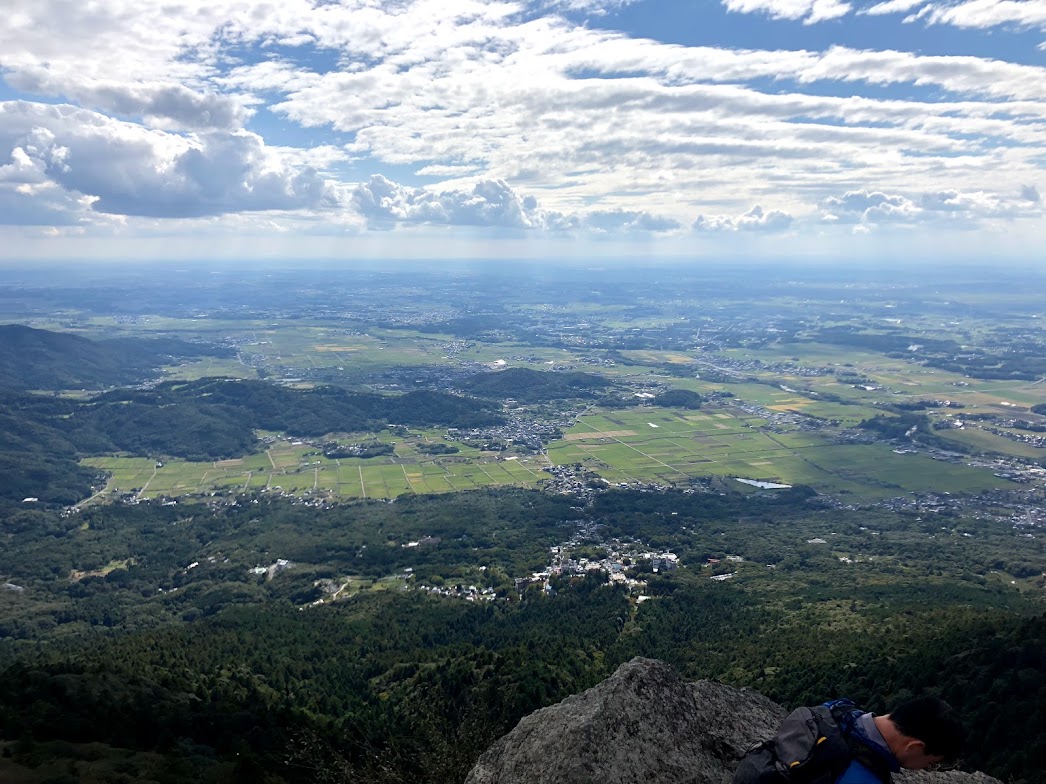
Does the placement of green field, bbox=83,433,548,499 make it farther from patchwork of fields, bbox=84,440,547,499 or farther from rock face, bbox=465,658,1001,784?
rock face, bbox=465,658,1001,784

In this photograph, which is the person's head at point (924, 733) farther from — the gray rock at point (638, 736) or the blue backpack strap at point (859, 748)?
the gray rock at point (638, 736)

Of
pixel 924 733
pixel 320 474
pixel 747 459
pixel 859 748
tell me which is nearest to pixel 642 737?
pixel 859 748

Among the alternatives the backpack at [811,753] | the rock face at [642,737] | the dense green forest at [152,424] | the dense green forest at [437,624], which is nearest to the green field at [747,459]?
the dense green forest at [437,624]

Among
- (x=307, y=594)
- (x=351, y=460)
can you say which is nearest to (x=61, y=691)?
(x=307, y=594)

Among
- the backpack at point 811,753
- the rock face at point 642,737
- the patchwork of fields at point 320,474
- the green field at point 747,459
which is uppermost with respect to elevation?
the backpack at point 811,753

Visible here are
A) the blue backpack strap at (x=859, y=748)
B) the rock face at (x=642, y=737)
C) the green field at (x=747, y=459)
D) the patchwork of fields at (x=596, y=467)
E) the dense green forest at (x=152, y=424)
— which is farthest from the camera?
the dense green forest at (x=152, y=424)

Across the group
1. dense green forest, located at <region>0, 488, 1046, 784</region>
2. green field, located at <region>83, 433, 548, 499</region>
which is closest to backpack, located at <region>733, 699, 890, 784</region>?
dense green forest, located at <region>0, 488, 1046, 784</region>

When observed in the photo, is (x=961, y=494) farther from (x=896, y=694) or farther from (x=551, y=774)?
(x=551, y=774)
